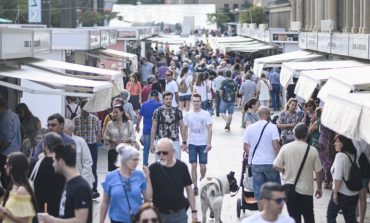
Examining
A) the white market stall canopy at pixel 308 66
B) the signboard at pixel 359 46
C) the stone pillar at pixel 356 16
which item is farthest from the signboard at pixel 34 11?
the signboard at pixel 359 46

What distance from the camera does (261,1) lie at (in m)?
86.6

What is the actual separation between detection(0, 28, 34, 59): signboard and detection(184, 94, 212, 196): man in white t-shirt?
2.89 m

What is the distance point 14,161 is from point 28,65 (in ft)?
29.4

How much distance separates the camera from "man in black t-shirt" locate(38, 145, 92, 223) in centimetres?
857

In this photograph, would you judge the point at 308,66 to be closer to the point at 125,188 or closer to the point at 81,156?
the point at 81,156

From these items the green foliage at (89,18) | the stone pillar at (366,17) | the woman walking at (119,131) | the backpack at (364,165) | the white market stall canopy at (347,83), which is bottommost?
the backpack at (364,165)

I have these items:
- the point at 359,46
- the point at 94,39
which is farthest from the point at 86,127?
the point at 94,39

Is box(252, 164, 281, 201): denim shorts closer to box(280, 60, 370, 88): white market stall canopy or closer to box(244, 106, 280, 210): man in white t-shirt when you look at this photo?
box(244, 106, 280, 210): man in white t-shirt

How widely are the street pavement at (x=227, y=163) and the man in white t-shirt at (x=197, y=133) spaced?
685 millimetres

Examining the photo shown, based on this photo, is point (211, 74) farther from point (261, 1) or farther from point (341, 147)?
point (261, 1)

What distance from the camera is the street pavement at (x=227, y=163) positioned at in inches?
583

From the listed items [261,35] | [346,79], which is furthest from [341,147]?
[261,35]

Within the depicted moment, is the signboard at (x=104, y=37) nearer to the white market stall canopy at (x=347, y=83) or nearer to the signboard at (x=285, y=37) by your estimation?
the signboard at (x=285, y=37)

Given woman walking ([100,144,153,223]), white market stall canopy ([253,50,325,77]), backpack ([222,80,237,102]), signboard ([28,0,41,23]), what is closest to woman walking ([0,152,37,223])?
woman walking ([100,144,153,223])
